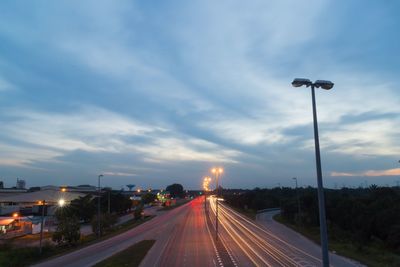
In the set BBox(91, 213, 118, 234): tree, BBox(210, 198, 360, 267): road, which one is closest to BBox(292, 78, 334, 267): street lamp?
BBox(210, 198, 360, 267): road

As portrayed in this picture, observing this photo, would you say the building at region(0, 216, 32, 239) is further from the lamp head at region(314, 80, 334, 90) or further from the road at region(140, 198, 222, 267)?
the lamp head at region(314, 80, 334, 90)

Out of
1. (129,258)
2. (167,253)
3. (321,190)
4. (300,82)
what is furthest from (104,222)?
(300,82)

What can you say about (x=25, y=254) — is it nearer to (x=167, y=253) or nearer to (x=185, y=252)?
(x=167, y=253)

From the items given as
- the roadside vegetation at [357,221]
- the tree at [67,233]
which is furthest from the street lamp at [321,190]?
the tree at [67,233]

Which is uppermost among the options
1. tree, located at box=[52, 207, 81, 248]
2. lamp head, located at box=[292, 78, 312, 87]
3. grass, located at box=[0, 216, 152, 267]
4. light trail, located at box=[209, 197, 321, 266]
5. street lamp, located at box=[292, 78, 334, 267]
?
lamp head, located at box=[292, 78, 312, 87]

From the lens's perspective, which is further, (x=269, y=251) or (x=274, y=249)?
(x=274, y=249)

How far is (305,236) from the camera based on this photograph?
202ft

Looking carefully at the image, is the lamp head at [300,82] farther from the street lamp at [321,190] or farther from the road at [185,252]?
the road at [185,252]

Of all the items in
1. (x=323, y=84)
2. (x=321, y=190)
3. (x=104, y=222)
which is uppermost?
(x=323, y=84)

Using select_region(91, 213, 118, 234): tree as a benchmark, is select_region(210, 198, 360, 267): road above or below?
below

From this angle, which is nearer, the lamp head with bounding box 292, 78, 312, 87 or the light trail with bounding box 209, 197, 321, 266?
the lamp head with bounding box 292, 78, 312, 87

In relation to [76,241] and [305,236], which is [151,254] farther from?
[305,236]

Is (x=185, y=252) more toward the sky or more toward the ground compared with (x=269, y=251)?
more toward the sky

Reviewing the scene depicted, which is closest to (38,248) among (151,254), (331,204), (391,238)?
(151,254)
